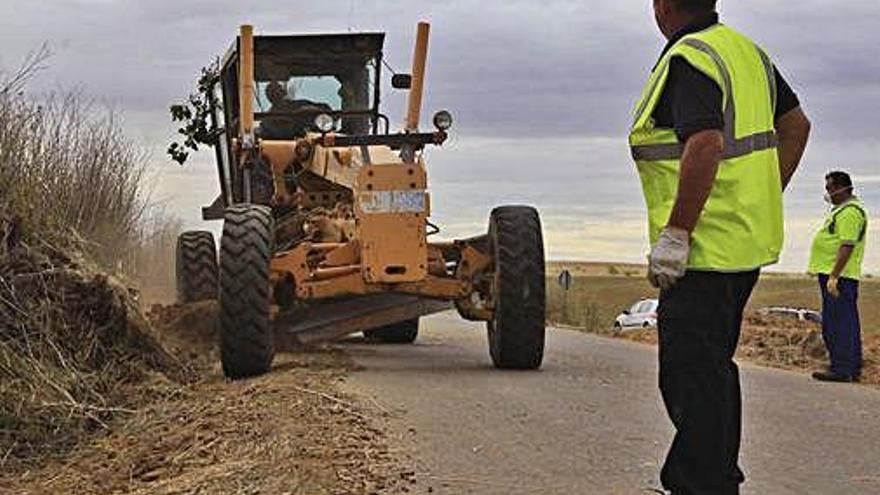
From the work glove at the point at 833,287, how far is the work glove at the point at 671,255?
7567 millimetres

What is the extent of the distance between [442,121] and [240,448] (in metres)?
5.13

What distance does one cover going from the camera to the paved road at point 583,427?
7086mm

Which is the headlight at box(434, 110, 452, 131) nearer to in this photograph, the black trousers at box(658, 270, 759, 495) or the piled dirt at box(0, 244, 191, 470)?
the piled dirt at box(0, 244, 191, 470)

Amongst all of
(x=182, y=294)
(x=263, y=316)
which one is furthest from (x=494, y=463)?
(x=182, y=294)

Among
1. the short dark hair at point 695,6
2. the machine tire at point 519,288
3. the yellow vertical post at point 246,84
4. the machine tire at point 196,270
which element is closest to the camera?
the short dark hair at point 695,6

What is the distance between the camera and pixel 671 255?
5.09 m

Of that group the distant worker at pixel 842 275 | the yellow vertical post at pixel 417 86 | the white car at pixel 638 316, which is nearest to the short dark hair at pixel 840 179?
the distant worker at pixel 842 275

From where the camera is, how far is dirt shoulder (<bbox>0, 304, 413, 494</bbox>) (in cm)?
685

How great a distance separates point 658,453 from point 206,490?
2.48 metres

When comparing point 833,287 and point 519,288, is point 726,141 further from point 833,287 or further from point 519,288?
point 833,287

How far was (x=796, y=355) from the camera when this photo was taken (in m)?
15.5

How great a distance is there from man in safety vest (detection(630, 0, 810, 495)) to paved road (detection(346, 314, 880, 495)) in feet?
5.21

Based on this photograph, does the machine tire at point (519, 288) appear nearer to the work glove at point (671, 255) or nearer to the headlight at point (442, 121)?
the headlight at point (442, 121)

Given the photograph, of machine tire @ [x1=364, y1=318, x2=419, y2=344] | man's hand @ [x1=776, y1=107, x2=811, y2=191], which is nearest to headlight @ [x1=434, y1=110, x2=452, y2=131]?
machine tire @ [x1=364, y1=318, x2=419, y2=344]
